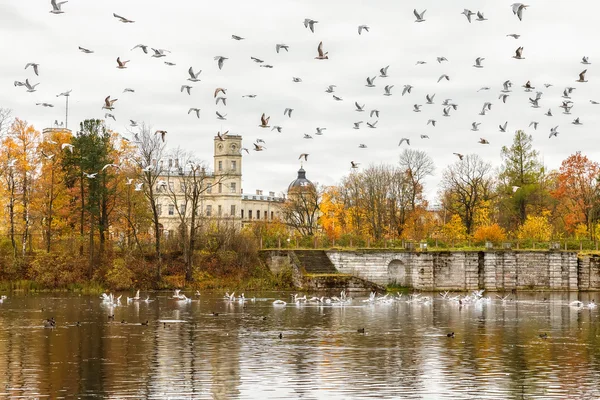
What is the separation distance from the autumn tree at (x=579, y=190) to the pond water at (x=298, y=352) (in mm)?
40761

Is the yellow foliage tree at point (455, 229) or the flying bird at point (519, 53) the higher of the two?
the flying bird at point (519, 53)

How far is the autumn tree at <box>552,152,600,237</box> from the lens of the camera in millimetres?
87812

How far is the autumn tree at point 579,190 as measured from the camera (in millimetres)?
87812

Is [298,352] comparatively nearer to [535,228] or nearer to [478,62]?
[478,62]

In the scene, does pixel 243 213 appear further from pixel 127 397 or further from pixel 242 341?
pixel 127 397

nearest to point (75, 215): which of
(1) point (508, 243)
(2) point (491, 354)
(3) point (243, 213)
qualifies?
(1) point (508, 243)

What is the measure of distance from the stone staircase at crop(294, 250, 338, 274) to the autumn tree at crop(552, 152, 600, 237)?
1180 inches

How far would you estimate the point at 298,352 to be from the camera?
2978cm

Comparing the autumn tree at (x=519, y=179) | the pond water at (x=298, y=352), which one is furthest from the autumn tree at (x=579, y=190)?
the pond water at (x=298, y=352)

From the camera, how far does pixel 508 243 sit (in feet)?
241

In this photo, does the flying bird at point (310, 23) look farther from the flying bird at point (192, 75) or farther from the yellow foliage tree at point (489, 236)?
the yellow foliage tree at point (489, 236)

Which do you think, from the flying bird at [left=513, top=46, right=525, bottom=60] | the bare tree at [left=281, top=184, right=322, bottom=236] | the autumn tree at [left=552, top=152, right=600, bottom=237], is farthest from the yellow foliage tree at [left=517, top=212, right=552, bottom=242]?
the flying bird at [left=513, top=46, right=525, bottom=60]

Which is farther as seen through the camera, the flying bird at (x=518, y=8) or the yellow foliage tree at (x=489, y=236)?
the yellow foliage tree at (x=489, y=236)

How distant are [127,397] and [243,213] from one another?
420 ft
